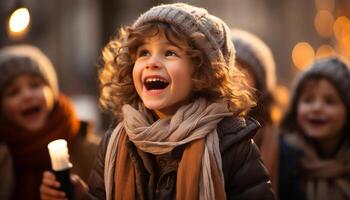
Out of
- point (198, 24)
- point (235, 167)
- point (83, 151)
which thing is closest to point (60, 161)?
point (235, 167)

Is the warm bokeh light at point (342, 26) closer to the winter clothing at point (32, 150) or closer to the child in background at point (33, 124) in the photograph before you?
the child in background at point (33, 124)

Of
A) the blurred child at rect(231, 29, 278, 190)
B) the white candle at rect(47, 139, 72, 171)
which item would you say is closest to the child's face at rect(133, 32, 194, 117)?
the white candle at rect(47, 139, 72, 171)

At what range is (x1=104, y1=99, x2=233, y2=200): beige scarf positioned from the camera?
339 cm

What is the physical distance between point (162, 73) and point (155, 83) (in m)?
0.08

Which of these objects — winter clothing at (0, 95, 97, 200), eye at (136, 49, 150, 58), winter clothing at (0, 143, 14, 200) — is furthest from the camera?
winter clothing at (0, 95, 97, 200)

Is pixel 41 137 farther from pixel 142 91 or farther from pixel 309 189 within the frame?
pixel 309 189

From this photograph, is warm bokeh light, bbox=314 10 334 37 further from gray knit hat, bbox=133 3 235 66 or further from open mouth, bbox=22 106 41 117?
gray knit hat, bbox=133 3 235 66

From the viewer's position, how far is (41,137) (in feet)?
16.3

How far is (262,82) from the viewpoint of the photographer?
511cm

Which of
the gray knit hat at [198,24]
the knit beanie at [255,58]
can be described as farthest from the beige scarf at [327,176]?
the gray knit hat at [198,24]

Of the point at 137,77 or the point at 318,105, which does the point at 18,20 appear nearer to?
the point at 137,77

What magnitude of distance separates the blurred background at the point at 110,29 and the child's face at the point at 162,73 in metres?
7.10

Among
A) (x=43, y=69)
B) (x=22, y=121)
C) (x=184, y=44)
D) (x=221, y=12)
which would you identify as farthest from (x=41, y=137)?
(x=221, y=12)

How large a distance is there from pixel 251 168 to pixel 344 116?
2.03 m
